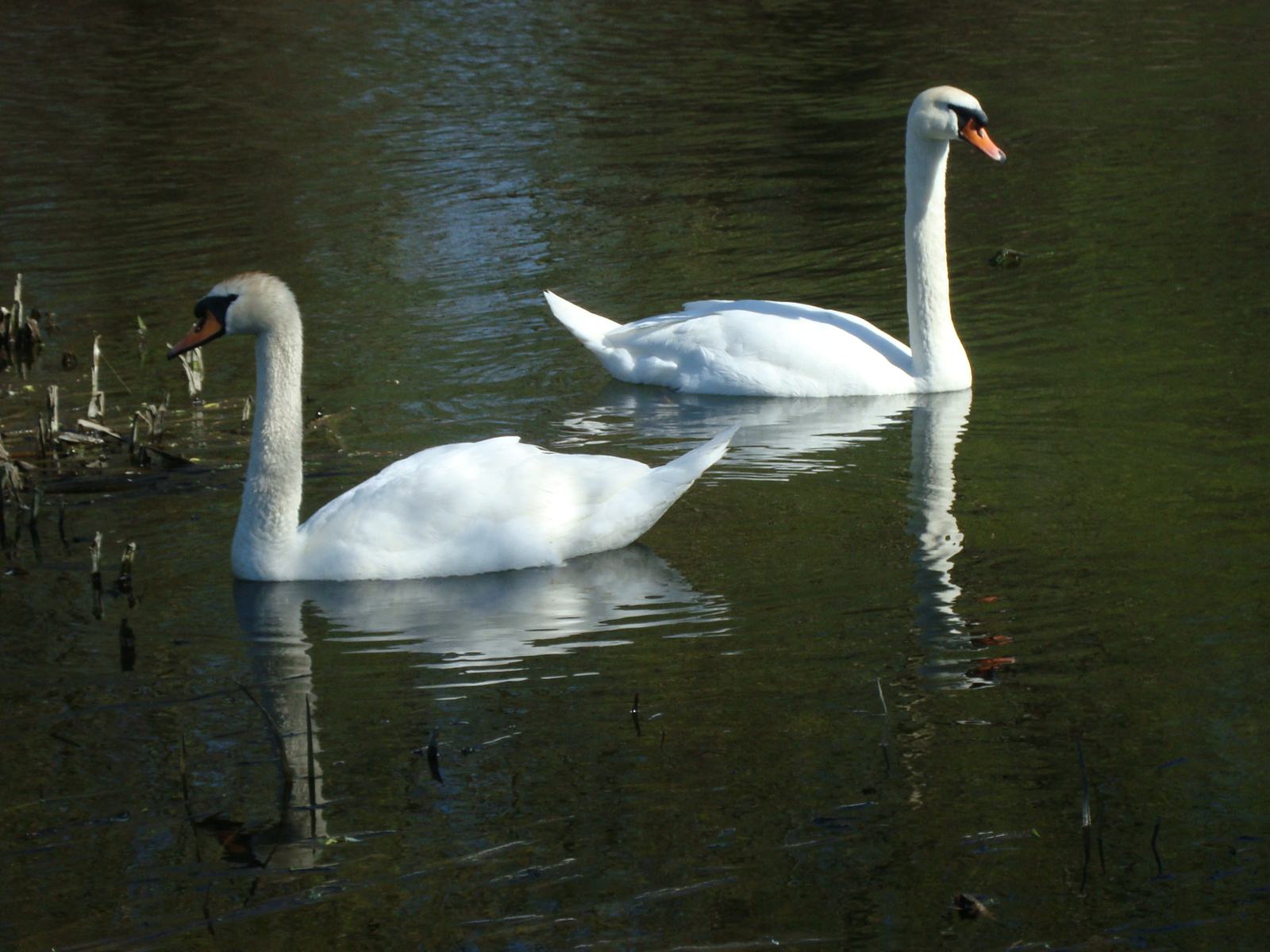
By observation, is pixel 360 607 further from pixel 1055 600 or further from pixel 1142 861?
pixel 1142 861

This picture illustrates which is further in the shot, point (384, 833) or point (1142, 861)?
point (384, 833)

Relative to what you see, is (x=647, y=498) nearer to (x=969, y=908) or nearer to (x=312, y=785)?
(x=312, y=785)

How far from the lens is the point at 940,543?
7418 millimetres

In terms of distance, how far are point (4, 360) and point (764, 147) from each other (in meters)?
8.67

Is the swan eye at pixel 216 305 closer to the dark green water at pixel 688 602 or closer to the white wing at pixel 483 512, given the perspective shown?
the white wing at pixel 483 512

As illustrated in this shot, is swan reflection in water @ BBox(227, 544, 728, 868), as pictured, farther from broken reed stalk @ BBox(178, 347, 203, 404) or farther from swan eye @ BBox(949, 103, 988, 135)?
swan eye @ BBox(949, 103, 988, 135)

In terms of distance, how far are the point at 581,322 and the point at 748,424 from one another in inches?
66.1

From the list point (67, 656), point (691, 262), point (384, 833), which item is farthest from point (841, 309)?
point (384, 833)

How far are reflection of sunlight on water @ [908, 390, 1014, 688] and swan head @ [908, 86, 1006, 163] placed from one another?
1.58m

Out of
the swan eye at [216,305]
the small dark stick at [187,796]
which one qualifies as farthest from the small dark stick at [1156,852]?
the swan eye at [216,305]

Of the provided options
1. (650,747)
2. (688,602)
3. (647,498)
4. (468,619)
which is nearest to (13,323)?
(647,498)

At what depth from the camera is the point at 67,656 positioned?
646 centimetres

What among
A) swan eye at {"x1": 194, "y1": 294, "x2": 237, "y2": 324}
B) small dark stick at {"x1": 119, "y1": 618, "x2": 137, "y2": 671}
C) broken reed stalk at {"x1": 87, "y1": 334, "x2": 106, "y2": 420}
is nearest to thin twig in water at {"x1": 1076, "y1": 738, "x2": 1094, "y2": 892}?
small dark stick at {"x1": 119, "y1": 618, "x2": 137, "y2": 671}

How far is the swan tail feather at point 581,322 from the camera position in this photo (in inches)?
429
